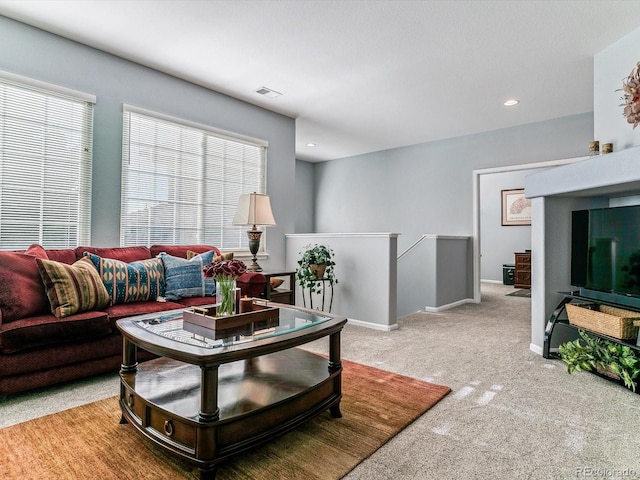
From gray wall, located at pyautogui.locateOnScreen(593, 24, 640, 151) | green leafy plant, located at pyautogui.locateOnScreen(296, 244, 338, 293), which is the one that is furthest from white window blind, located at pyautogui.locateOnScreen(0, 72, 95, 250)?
gray wall, located at pyautogui.locateOnScreen(593, 24, 640, 151)

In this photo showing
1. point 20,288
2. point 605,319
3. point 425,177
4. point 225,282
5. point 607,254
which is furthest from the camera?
point 425,177

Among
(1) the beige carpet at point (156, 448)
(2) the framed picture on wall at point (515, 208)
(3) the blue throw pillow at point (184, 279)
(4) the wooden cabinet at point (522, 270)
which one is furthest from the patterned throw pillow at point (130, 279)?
(2) the framed picture on wall at point (515, 208)

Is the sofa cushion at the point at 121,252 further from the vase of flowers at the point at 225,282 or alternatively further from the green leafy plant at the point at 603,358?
the green leafy plant at the point at 603,358

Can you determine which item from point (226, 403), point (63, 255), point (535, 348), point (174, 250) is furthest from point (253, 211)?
point (535, 348)

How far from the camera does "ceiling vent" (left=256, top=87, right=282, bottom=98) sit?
14.0 feet

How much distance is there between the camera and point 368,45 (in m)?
3.30

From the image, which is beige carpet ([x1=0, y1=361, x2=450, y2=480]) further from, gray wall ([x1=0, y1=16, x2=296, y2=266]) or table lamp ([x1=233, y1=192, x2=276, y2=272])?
table lamp ([x1=233, y1=192, x2=276, y2=272])

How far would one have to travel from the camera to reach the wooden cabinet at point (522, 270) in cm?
781

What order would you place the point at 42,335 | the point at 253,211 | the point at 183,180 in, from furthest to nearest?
the point at 183,180 → the point at 253,211 → the point at 42,335

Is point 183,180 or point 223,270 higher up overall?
point 183,180

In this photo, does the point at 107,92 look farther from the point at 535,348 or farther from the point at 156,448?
the point at 535,348

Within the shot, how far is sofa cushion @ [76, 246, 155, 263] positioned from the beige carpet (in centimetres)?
129

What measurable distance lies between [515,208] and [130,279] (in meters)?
8.15

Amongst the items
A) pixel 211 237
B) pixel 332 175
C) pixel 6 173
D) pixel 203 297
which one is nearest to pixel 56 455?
pixel 203 297
